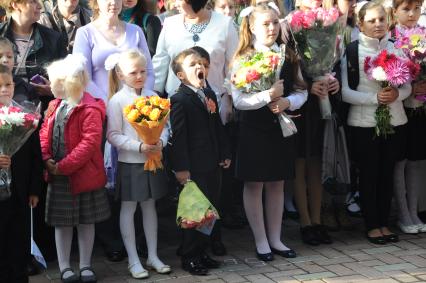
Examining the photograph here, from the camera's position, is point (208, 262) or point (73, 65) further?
point (208, 262)

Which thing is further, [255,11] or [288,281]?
[255,11]

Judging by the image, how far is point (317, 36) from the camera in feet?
19.5

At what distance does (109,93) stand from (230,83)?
926mm

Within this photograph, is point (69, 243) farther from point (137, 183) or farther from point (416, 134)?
point (416, 134)

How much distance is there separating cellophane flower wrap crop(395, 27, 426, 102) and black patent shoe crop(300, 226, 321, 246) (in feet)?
5.01

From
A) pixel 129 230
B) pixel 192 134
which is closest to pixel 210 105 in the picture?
pixel 192 134

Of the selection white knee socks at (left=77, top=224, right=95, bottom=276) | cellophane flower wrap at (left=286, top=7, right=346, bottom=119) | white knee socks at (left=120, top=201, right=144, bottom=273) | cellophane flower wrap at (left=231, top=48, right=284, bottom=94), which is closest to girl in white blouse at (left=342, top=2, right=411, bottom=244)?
cellophane flower wrap at (left=286, top=7, right=346, bottom=119)

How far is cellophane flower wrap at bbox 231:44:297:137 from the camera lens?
222 inches

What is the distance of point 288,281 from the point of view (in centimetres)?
546

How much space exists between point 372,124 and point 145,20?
84.5 inches

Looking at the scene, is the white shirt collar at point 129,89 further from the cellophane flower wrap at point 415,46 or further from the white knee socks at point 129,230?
the cellophane flower wrap at point 415,46

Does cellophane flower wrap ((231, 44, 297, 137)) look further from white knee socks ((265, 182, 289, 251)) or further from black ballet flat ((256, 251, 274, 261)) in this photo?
black ballet flat ((256, 251, 274, 261))

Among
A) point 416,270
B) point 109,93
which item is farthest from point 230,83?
point 416,270

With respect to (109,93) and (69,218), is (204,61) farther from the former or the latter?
(69,218)
